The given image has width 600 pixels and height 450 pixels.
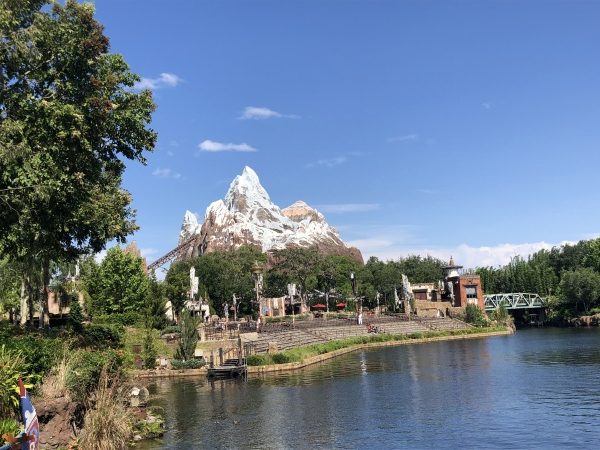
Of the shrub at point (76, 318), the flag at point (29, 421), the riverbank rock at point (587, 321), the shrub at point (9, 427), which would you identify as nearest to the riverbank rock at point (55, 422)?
the shrub at point (9, 427)

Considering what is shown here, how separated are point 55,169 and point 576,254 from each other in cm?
12881

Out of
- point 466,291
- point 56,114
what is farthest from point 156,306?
point 466,291

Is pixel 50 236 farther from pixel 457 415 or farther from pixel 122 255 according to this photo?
pixel 122 255

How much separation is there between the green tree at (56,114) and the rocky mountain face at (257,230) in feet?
450

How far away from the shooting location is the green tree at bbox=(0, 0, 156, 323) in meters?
19.4

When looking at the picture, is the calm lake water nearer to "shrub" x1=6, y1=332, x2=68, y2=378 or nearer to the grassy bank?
the grassy bank

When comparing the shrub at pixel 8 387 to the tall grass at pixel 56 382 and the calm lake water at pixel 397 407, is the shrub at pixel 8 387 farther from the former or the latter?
the calm lake water at pixel 397 407

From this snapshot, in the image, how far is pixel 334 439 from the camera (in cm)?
1950

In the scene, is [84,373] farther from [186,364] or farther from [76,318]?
[76,318]

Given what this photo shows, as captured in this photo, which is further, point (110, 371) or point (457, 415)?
point (457, 415)

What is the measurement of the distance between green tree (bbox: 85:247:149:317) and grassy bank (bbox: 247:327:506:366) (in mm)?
22320

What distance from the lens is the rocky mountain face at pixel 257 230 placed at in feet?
561

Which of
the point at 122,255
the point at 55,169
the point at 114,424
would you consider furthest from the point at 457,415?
the point at 122,255

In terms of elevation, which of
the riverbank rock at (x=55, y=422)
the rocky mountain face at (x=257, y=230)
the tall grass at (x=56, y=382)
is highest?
the rocky mountain face at (x=257, y=230)
